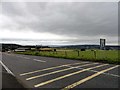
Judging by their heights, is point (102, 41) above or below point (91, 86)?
above

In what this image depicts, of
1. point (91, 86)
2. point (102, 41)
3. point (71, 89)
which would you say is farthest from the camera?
point (102, 41)

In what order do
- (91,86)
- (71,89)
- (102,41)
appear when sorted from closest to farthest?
1. (71,89)
2. (91,86)
3. (102,41)

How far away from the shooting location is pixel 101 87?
301 inches

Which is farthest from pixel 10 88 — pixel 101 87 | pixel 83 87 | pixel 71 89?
pixel 101 87

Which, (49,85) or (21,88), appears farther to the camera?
(49,85)

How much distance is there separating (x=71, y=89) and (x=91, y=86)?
96cm

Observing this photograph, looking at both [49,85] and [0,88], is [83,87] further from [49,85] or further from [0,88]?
[0,88]

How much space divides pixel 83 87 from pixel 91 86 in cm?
37

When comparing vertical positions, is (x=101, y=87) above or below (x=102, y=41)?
below

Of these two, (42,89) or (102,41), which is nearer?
(42,89)

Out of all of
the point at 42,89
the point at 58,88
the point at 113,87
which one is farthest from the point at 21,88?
the point at 113,87

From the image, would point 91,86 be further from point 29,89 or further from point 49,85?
point 29,89

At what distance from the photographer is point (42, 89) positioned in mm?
7441

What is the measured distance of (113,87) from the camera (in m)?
7.74
